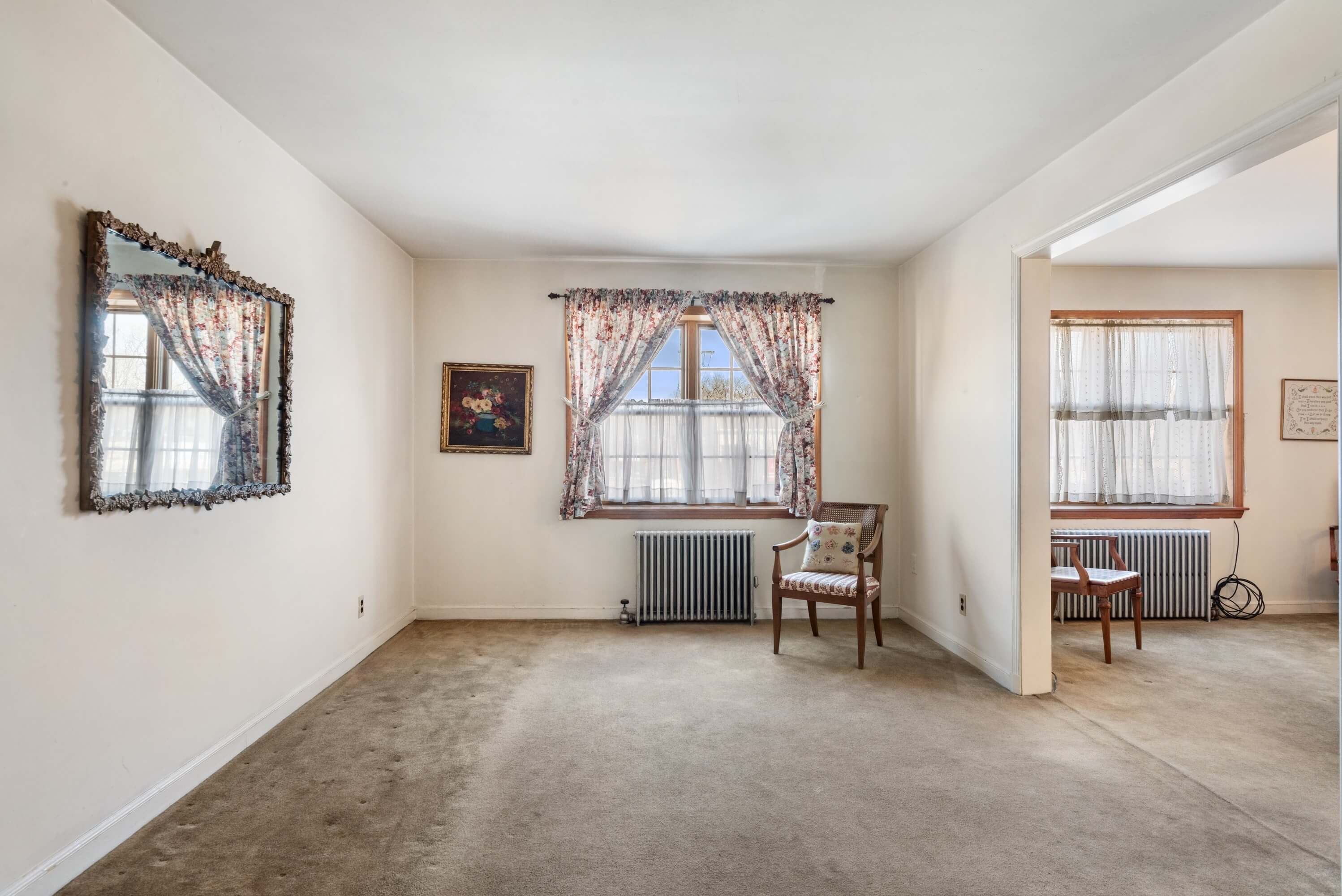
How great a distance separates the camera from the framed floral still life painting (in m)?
5.32

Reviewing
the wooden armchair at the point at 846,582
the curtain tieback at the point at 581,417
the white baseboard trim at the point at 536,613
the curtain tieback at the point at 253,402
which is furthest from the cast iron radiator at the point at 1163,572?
the curtain tieback at the point at 253,402

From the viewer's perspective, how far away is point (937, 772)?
9.40 ft

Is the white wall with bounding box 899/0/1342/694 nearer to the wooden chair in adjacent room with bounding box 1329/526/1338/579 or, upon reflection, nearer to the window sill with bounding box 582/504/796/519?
the window sill with bounding box 582/504/796/519

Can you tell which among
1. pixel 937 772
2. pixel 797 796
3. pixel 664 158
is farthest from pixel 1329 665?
pixel 664 158

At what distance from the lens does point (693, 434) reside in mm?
5441

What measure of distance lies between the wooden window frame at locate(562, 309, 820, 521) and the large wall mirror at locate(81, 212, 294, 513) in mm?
2250

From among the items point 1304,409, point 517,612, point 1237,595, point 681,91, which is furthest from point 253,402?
point 1304,409

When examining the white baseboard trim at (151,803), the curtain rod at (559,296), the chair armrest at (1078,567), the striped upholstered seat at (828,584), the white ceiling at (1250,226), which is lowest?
the white baseboard trim at (151,803)

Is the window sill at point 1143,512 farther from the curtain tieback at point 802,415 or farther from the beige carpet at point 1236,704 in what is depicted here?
the curtain tieback at point 802,415

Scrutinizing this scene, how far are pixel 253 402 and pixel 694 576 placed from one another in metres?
3.18

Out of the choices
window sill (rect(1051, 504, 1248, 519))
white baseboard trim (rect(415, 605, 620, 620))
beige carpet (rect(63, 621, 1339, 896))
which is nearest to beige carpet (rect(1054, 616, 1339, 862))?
beige carpet (rect(63, 621, 1339, 896))

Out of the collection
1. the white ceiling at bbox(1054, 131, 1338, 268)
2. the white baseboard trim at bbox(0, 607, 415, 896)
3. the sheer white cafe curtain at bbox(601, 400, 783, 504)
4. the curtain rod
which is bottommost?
the white baseboard trim at bbox(0, 607, 415, 896)

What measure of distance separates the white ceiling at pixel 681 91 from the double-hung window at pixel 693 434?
4.60 ft

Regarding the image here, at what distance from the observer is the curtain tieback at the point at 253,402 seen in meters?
2.96
